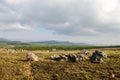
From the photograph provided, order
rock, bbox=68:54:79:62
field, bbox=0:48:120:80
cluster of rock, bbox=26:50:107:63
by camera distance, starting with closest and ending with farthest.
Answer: field, bbox=0:48:120:80 → cluster of rock, bbox=26:50:107:63 → rock, bbox=68:54:79:62

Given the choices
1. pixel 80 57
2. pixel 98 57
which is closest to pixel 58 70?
pixel 80 57

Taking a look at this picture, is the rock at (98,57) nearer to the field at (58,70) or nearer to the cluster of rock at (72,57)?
the field at (58,70)

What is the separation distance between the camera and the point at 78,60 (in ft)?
287

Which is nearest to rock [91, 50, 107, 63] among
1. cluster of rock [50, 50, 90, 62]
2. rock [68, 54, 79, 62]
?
cluster of rock [50, 50, 90, 62]

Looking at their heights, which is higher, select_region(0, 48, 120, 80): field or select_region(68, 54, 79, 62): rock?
select_region(68, 54, 79, 62): rock

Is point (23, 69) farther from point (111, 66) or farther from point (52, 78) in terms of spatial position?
point (111, 66)

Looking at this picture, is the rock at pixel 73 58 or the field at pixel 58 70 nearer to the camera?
the field at pixel 58 70

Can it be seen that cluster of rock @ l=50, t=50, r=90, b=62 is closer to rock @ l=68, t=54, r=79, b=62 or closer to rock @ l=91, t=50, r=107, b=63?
rock @ l=68, t=54, r=79, b=62

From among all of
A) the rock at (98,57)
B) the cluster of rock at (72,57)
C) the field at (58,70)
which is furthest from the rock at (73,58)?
the rock at (98,57)

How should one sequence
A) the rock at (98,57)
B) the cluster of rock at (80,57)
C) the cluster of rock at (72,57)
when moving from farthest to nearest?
1. the cluster of rock at (72,57)
2. the cluster of rock at (80,57)
3. the rock at (98,57)

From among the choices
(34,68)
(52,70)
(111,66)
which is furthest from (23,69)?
(111,66)

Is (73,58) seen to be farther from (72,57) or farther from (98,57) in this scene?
(98,57)

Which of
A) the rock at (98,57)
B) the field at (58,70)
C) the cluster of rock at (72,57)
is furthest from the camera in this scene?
the cluster of rock at (72,57)

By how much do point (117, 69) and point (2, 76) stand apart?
3408 centimetres
